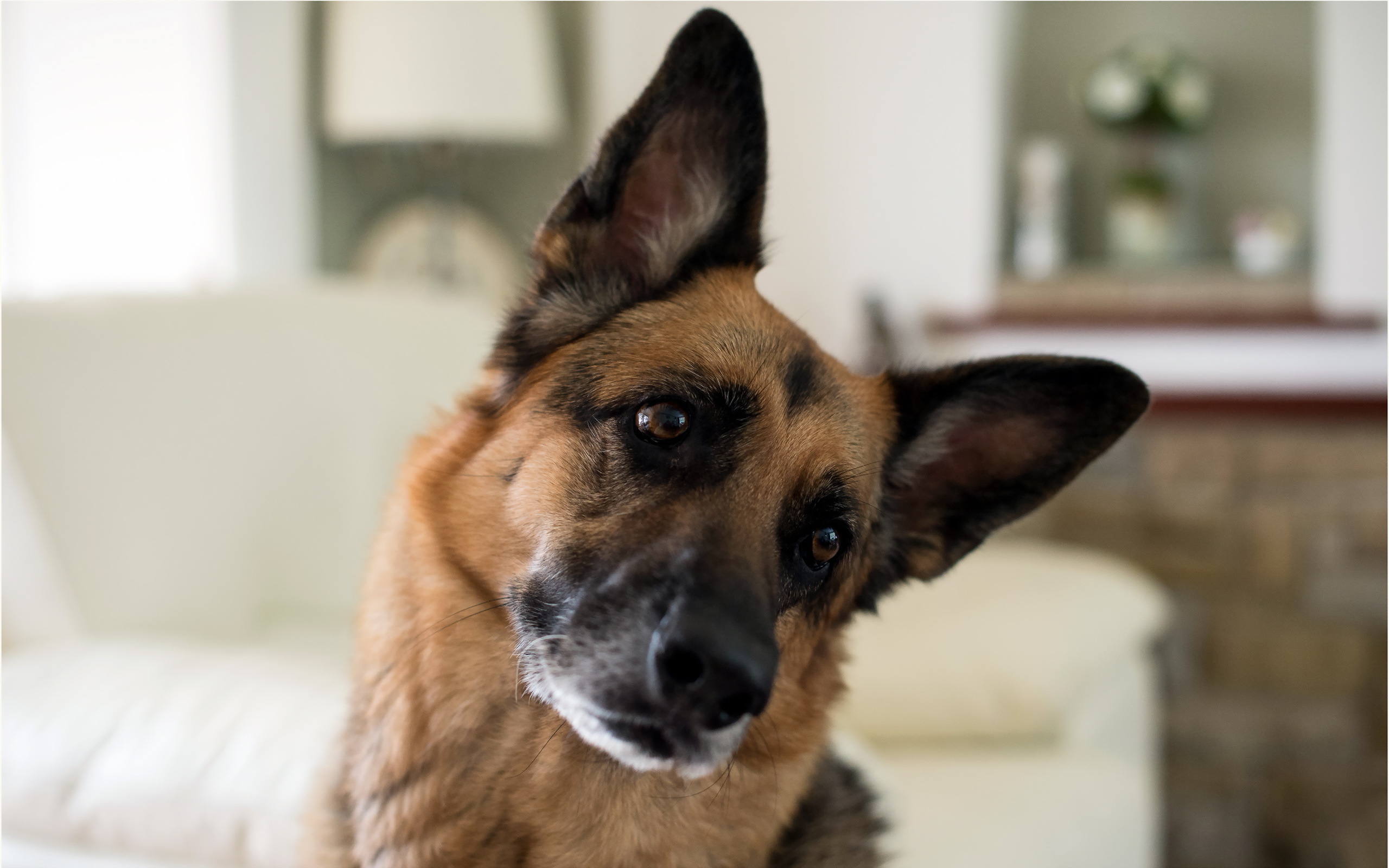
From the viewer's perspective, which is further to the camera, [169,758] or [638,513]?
[169,758]

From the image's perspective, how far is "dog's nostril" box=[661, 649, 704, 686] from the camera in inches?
31.5

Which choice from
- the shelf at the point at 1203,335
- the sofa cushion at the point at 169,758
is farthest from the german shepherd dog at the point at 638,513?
the shelf at the point at 1203,335

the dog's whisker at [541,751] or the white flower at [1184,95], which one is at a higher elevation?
the white flower at [1184,95]

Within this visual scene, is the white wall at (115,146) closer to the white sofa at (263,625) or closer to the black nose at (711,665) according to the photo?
the white sofa at (263,625)

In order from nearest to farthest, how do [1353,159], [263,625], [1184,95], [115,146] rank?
1. [263,625]
2. [115,146]
3. [1353,159]
4. [1184,95]

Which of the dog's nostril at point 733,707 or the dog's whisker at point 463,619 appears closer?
the dog's nostril at point 733,707

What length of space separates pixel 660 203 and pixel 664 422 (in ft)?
0.86

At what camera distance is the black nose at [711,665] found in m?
0.80

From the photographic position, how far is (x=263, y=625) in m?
1.96

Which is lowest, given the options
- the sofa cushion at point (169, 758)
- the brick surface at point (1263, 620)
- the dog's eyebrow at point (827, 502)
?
the brick surface at point (1263, 620)

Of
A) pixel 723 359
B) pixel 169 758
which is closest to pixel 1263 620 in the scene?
pixel 723 359

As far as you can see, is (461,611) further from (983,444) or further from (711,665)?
(983,444)

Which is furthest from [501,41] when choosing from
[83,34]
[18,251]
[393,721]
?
[393,721]

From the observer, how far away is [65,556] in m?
1.53
